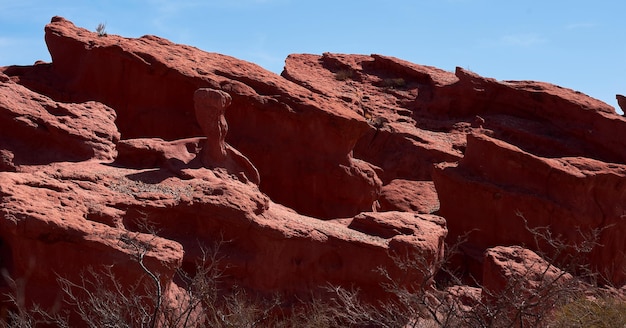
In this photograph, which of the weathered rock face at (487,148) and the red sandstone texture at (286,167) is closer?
the red sandstone texture at (286,167)

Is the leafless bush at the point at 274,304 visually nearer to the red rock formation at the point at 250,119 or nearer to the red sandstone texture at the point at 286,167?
the red sandstone texture at the point at 286,167

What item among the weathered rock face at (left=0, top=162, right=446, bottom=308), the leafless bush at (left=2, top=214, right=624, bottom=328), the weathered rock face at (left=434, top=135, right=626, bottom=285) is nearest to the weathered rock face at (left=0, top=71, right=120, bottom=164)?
the weathered rock face at (left=0, top=162, right=446, bottom=308)

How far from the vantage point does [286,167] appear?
71.5 ft

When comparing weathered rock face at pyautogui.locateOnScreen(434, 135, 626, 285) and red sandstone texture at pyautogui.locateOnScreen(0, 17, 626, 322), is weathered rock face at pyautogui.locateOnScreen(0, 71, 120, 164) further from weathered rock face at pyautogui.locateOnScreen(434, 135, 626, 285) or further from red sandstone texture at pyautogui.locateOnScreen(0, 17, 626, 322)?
weathered rock face at pyautogui.locateOnScreen(434, 135, 626, 285)

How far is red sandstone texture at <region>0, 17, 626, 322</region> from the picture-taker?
13203 millimetres

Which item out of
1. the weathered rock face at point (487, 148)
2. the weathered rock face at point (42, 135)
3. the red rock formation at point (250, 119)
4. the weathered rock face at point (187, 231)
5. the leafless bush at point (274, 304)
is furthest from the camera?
the red rock formation at point (250, 119)

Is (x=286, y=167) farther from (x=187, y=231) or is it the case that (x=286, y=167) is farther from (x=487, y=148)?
(x=187, y=231)

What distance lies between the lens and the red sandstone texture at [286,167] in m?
13.2

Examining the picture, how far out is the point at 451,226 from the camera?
21609mm

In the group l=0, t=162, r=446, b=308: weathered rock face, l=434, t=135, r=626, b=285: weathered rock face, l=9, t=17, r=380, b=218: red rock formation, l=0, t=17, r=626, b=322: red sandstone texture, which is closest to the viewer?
l=0, t=162, r=446, b=308: weathered rock face

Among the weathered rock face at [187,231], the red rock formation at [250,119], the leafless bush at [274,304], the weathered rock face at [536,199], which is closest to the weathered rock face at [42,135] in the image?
the weathered rock face at [187,231]

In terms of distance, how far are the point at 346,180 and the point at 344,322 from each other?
6924mm

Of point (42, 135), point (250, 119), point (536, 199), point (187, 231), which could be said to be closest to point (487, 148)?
point (536, 199)

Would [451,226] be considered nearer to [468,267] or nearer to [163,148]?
[468,267]
